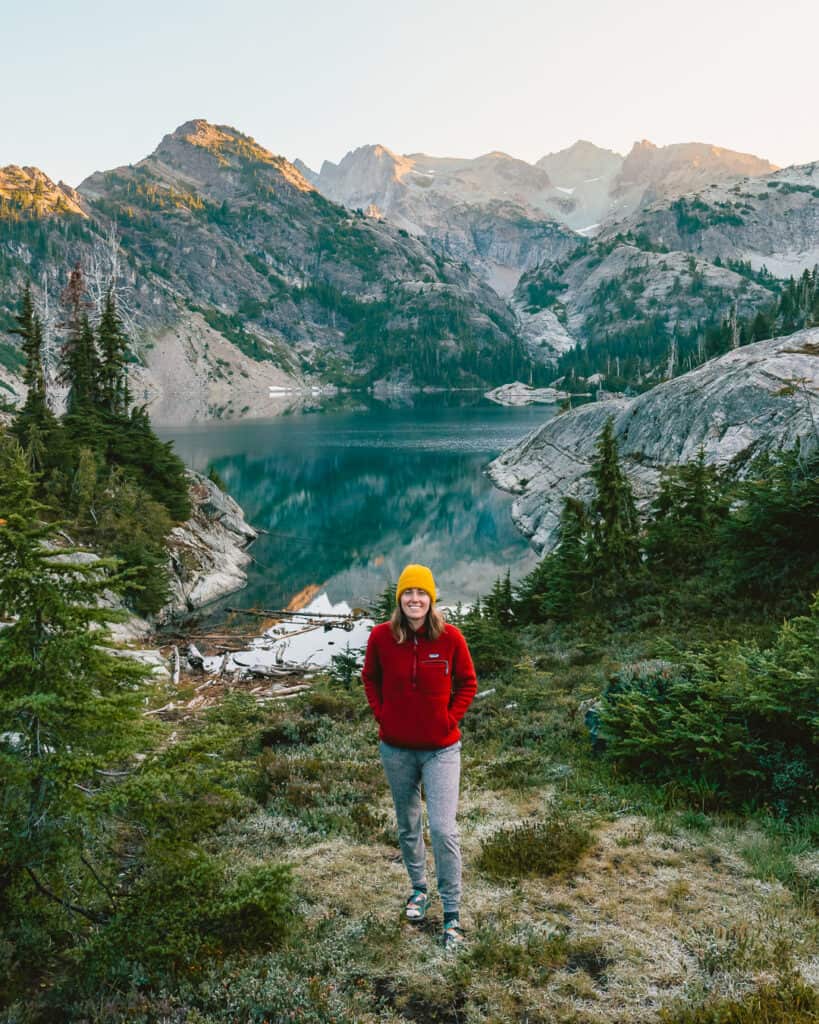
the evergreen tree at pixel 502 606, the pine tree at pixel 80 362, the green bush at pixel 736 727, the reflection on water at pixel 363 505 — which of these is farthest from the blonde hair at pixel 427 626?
the pine tree at pixel 80 362

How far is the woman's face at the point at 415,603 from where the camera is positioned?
596cm

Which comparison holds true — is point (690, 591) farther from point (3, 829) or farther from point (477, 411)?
point (477, 411)

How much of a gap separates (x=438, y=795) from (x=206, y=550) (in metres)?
37.9

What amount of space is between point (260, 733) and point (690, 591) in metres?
13.6

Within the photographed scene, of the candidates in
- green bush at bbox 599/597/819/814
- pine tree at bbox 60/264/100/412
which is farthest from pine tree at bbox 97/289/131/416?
green bush at bbox 599/597/819/814

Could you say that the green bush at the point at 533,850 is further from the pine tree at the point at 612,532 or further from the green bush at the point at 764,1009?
the pine tree at the point at 612,532

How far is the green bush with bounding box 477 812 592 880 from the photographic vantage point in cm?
710

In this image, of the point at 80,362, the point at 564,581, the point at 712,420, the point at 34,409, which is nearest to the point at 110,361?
the point at 80,362

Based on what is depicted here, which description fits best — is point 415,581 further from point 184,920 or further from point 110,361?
point 110,361

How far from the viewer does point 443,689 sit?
5.96 meters

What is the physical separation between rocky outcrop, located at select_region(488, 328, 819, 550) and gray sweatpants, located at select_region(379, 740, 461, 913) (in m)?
24.5

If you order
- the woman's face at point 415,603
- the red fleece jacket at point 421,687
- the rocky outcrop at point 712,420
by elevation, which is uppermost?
the rocky outcrop at point 712,420

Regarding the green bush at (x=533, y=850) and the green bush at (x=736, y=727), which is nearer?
the green bush at (x=533, y=850)

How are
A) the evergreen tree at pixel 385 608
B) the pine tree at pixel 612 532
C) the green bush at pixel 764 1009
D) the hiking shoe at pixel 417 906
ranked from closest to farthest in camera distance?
the green bush at pixel 764 1009 → the hiking shoe at pixel 417 906 → the pine tree at pixel 612 532 → the evergreen tree at pixel 385 608
